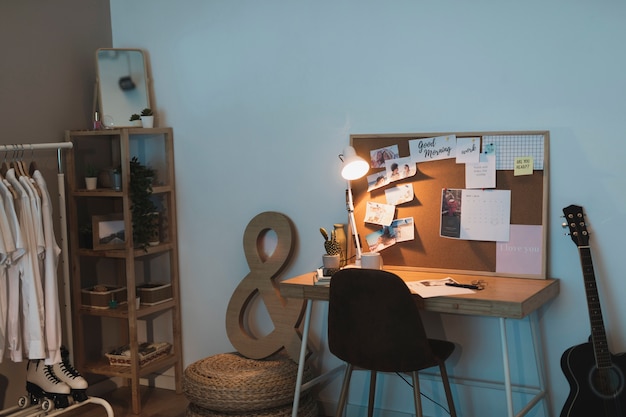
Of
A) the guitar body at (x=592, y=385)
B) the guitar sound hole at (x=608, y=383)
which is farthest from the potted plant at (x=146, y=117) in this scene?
the guitar sound hole at (x=608, y=383)

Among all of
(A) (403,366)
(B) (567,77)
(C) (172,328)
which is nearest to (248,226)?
(C) (172,328)

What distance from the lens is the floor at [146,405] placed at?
3785 mm

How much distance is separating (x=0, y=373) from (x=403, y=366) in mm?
1998

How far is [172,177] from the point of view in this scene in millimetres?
3998

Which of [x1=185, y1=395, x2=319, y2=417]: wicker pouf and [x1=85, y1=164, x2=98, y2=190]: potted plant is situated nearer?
[x1=185, y1=395, x2=319, y2=417]: wicker pouf

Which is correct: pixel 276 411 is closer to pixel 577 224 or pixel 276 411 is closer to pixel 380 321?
pixel 380 321

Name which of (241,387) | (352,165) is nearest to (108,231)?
(241,387)

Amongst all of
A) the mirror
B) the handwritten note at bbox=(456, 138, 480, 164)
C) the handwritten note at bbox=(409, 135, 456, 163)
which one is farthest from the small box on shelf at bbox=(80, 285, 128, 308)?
the handwritten note at bbox=(456, 138, 480, 164)

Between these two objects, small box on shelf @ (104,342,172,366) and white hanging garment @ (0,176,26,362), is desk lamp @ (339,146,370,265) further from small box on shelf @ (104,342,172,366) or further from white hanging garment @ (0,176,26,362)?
white hanging garment @ (0,176,26,362)

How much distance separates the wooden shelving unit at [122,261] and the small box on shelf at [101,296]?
0.8 inches

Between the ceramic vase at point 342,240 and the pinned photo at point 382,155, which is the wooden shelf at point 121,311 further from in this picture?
the pinned photo at point 382,155

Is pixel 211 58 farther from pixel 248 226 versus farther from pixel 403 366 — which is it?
pixel 403 366

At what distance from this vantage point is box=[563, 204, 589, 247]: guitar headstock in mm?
2959

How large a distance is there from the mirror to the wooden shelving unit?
16cm
